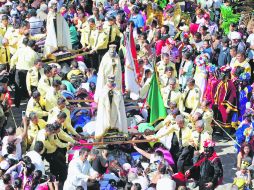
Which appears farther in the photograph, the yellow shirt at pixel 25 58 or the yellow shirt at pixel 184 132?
the yellow shirt at pixel 25 58

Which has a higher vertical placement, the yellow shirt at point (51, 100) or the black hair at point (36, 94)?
the black hair at point (36, 94)

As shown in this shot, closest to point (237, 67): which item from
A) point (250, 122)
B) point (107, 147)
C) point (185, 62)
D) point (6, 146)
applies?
point (185, 62)

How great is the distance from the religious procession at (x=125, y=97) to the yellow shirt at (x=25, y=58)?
0.03 metres

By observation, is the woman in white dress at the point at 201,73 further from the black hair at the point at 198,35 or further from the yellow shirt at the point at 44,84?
the yellow shirt at the point at 44,84

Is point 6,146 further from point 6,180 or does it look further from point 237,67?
point 237,67

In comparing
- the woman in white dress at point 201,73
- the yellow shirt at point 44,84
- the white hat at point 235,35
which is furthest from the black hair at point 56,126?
the white hat at point 235,35

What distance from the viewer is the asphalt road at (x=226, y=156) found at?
797 inches

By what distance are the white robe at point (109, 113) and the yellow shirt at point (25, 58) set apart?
3.88 m

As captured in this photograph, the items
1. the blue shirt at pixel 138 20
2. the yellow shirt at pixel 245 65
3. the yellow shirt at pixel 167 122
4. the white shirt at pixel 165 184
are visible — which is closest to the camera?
the white shirt at pixel 165 184

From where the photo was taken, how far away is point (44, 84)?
70.3 ft

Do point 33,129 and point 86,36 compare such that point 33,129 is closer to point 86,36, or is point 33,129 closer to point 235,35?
point 86,36

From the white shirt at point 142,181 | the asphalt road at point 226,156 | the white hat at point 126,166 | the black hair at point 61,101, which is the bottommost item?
the asphalt road at point 226,156

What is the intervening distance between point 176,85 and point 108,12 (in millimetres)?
5933

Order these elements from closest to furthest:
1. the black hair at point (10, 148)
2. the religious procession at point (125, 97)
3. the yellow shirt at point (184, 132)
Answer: the black hair at point (10, 148), the religious procession at point (125, 97), the yellow shirt at point (184, 132)
